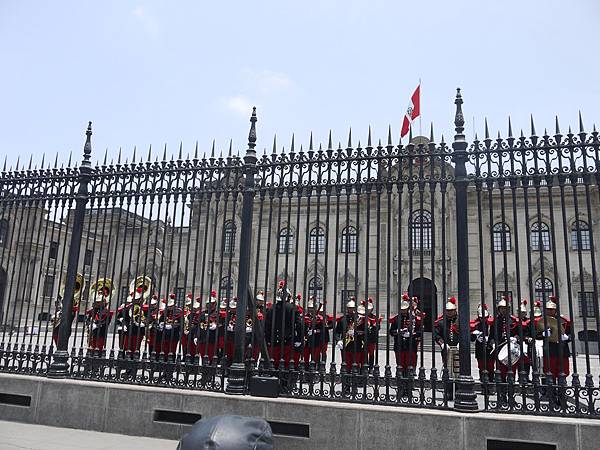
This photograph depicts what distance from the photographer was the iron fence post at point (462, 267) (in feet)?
19.3

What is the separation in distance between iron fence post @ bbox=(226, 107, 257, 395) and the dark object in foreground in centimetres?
524

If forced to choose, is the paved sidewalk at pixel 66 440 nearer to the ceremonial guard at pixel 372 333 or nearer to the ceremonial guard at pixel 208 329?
the ceremonial guard at pixel 208 329

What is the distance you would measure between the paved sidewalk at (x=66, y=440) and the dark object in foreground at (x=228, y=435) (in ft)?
16.6

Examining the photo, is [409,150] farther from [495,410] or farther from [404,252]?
[404,252]

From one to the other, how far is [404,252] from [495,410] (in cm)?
2171

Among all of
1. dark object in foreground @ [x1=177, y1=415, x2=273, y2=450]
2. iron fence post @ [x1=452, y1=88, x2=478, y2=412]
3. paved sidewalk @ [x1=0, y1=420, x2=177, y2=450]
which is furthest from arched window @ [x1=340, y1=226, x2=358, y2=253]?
dark object in foreground @ [x1=177, y1=415, x2=273, y2=450]

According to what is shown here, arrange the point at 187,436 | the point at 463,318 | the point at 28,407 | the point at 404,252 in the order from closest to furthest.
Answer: the point at 187,436, the point at 463,318, the point at 28,407, the point at 404,252

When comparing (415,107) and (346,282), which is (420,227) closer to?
(346,282)

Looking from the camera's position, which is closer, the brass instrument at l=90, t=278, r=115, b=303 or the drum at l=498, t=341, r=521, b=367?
the drum at l=498, t=341, r=521, b=367

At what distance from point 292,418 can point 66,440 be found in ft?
10.4

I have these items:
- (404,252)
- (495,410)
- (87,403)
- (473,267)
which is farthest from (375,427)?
(404,252)

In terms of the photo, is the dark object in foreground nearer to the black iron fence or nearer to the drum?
the black iron fence

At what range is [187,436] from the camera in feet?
5.76

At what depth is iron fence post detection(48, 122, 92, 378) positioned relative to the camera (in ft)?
25.8
